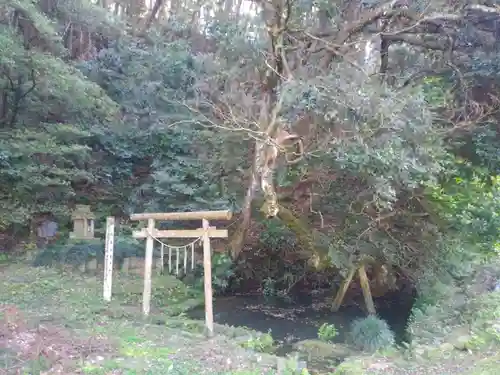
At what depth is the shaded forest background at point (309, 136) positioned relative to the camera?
7277mm

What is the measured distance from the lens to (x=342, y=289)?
372 inches

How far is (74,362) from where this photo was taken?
4.71 meters

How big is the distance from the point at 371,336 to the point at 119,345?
3784 millimetres

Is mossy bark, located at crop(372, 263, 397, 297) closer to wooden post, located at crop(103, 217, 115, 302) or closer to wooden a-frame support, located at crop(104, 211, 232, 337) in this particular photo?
wooden a-frame support, located at crop(104, 211, 232, 337)

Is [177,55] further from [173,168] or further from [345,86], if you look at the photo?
[345,86]

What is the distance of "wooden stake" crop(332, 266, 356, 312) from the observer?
353 inches

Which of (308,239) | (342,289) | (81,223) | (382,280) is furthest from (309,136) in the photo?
(81,223)

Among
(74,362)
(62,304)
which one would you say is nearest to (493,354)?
(74,362)

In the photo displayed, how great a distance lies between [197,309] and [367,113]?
4.67m

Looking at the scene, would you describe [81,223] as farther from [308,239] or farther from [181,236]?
[308,239]

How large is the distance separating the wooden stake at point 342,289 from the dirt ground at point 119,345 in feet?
8.86

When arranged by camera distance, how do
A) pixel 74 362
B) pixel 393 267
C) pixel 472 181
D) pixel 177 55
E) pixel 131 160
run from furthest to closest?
pixel 177 55, pixel 131 160, pixel 393 267, pixel 472 181, pixel 74 362

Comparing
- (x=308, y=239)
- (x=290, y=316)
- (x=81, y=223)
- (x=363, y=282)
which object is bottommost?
(x=290, y=316)

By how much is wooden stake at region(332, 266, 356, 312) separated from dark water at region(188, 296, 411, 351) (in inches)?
6.6
